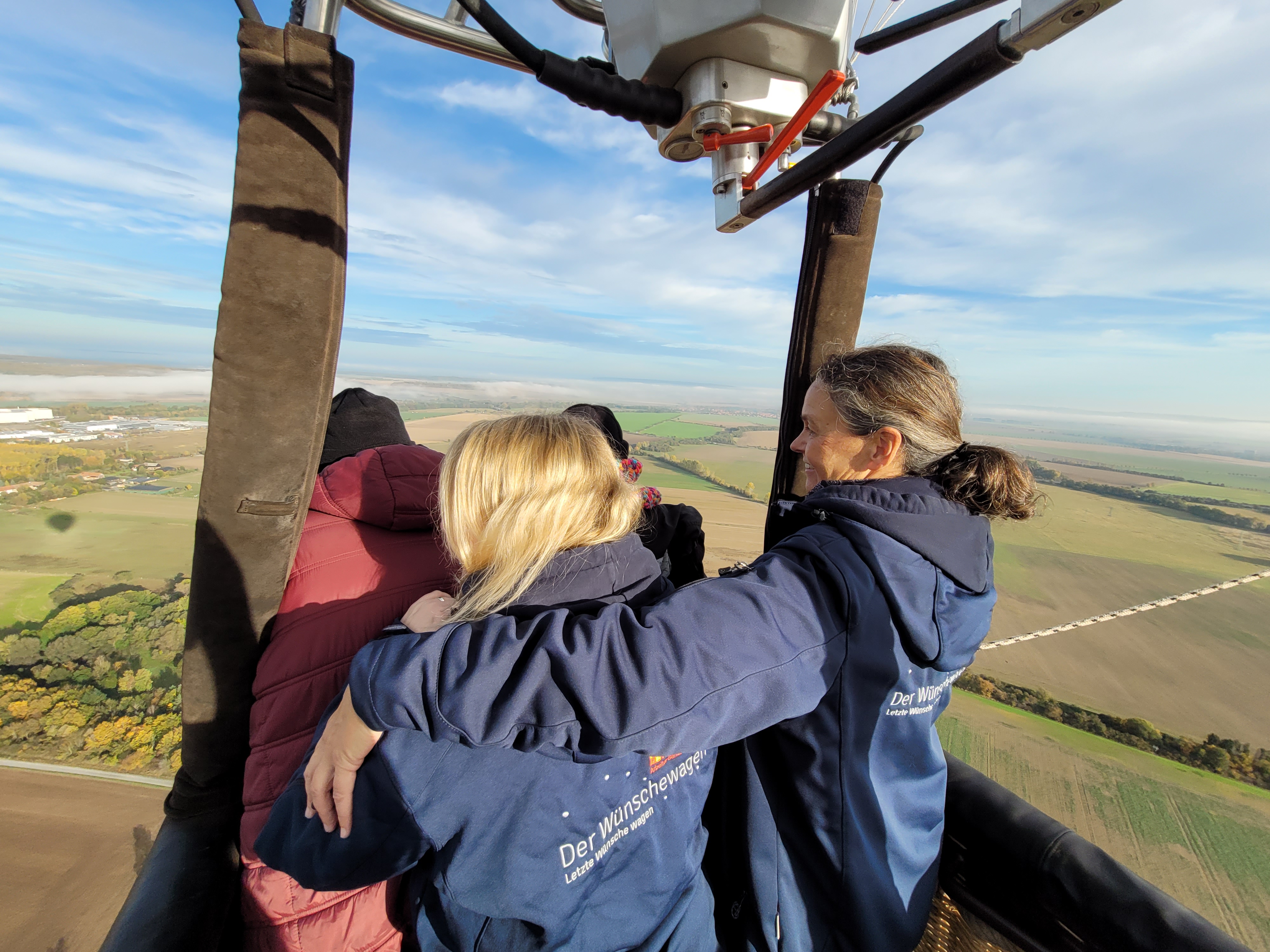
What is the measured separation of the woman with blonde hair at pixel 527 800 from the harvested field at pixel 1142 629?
343cm

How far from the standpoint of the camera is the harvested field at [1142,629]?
5516 mm

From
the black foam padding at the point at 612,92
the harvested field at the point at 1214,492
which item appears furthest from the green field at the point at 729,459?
the harvested field at the point at 1214,492

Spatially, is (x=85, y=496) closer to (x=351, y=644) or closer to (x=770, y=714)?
(x=351, y=644)

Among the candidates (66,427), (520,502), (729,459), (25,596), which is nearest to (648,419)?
(729,459)

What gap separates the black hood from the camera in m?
1.01

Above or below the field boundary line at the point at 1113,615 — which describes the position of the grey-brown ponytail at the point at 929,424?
above

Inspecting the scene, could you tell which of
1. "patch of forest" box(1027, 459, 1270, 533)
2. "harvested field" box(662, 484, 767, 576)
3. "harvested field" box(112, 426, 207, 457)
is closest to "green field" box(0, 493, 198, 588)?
"harvested field" box(112, 426, 207, 457)

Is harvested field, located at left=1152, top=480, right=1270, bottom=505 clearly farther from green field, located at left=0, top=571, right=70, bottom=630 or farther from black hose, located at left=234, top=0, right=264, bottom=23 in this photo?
green field, located at left=0, top=571, right=70, bottom=630

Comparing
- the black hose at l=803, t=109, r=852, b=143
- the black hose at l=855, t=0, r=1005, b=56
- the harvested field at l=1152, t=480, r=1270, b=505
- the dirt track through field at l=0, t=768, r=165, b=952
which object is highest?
the black hose at l=855, t=0, r=1005, b=56

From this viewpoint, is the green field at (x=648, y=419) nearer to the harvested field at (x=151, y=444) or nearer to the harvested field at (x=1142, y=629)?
the harvested field at (x=1142, y=629)

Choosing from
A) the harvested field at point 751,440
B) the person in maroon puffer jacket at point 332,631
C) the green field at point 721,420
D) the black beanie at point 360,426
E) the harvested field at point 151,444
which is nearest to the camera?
the person in maroon puffer jacket at point 332,631

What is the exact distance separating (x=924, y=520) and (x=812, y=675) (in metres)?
0.41

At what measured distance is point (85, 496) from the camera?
11391 millimetres

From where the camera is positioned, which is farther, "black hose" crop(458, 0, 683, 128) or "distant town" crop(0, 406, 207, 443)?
"distant town" crop(0, 406, 207, 443)
